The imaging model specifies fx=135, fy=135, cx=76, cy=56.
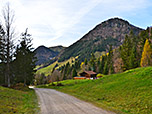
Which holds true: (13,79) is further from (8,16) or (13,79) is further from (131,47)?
(131,47)

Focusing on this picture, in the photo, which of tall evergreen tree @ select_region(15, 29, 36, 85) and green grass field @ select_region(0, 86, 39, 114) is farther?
tall evergreen tree @ select_region(15, 29, 36, 85)

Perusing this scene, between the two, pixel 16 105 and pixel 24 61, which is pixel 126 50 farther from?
pixel 16 105

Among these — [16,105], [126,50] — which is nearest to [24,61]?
[16,105]

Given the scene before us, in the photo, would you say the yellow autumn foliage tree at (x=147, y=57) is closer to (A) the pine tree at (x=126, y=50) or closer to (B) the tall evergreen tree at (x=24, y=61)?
(A) the pine tree at (x=126, y=50)

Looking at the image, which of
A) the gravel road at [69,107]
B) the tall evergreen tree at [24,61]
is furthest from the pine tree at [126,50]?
the gravel road at [69,107]

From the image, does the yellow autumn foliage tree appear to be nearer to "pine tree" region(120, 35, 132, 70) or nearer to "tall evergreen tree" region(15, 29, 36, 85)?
"pine tree" region(120, 35, 132, 70)

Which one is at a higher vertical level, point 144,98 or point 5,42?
point 5,42

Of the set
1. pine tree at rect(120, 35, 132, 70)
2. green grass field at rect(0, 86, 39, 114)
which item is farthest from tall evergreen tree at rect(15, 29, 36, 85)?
pine tree at rect(120, 35, 132, 70)

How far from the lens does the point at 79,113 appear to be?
1034 centimetres

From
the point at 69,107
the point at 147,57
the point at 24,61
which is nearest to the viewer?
the point at 69,107

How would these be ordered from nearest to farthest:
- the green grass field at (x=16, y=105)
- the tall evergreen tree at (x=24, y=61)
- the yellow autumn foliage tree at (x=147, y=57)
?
the green grass field at (x=16, y=105)
the tall evergreen tree at (x=24, y=61)
the yellow autumn foliage tree at (x=147, y=57)

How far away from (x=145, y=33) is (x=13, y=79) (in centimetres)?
7726

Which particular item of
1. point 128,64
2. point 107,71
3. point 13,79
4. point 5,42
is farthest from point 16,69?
point 107,71

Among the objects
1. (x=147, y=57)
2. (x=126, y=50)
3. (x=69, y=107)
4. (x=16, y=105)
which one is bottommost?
(x=69, y=107)
